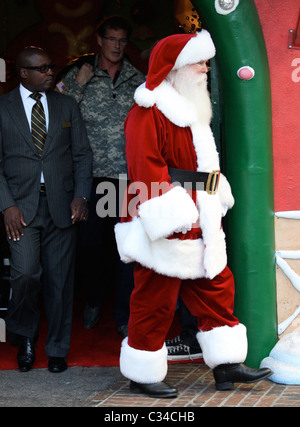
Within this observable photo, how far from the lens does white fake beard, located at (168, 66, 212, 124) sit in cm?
414

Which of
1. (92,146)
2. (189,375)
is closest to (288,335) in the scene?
(189,375)

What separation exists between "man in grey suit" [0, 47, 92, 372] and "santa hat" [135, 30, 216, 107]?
1.01m

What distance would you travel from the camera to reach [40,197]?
481 centimetres

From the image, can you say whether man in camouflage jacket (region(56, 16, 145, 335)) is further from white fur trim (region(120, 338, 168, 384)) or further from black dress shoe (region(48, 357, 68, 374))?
white fur trim (region(120, 338, 168, 384))

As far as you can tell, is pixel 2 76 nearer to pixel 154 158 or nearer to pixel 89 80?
pixel 89 80

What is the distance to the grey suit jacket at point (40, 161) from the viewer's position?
4742 millimetres

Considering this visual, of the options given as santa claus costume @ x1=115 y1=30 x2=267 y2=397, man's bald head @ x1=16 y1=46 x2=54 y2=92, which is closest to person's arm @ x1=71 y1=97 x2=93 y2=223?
man's bald head @ x1=16 y1=46 x2=54 y2=92

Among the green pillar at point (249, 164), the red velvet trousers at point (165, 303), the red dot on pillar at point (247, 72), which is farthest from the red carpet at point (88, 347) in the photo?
the red dot on pillar at point (247, 72)

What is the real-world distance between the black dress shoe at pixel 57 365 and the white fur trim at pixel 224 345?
3.62ft

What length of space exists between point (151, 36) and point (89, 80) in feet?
6.27

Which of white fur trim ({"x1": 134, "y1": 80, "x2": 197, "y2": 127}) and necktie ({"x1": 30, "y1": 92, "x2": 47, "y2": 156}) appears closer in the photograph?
white fur trim ({"x1": 134, "y1": 80, "x2": 197, "y2": 127})

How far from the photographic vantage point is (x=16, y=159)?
4.76 metres

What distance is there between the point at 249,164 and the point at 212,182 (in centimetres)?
46

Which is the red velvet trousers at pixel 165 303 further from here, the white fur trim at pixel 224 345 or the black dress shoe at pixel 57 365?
the black dress shoe at pixel 57 365
